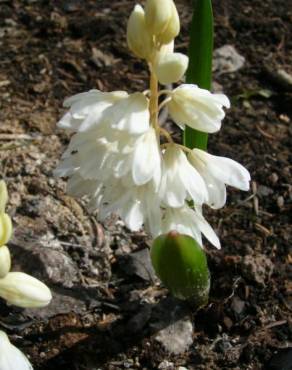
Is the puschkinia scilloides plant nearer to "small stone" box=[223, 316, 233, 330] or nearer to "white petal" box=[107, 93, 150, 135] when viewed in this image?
"white petal" box=[107, 93, 150, 135]

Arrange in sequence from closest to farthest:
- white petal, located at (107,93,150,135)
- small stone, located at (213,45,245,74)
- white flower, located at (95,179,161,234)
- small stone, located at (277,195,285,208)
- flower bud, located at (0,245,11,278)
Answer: flower bud, located at (0,245,11,278), white petal, located at (107,93,150,135), white flower, located at (95,179,161,234), small stone, located at (277,195,285,208), small stone, located at (213,45,245,74)

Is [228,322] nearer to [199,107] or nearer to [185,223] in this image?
[185,223]

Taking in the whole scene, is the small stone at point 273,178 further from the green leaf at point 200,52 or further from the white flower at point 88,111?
the white flower at point 88,111

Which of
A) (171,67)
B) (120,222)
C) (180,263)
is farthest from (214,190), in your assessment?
(120,222)

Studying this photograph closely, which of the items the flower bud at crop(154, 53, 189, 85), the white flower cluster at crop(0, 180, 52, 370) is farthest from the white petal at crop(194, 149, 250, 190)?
the white flower cluster at crop(0, 180, 52, 370)

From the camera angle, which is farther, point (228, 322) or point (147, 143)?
point (228, 322)

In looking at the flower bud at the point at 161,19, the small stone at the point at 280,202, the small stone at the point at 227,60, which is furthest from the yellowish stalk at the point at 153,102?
the small stone at the point at 227,60
